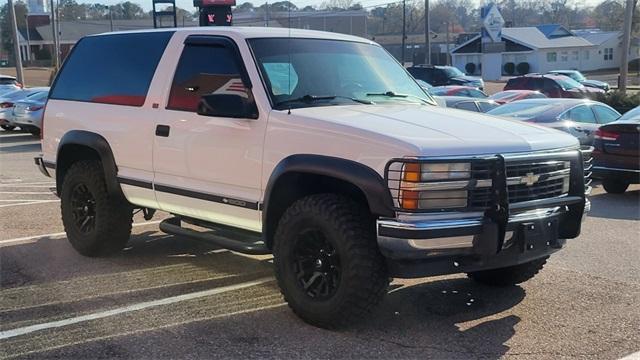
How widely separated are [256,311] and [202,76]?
197 centimetres

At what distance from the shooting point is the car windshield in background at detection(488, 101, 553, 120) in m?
12.9

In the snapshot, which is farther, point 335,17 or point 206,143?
point 335,17

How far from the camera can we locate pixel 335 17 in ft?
24.7

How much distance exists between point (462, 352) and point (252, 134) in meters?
2.12

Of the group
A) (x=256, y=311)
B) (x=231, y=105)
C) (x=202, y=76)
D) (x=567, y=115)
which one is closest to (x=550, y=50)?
(x=567, y=115)

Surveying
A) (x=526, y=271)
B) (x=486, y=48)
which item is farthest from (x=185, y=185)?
(x=486, y=48)

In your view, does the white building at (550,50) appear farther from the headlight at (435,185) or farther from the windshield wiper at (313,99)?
the headlight at (435,185)

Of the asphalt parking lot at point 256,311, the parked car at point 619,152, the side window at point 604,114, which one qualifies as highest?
the side window at point 604,114

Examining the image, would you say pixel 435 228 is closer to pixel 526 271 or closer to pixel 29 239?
pixel 526 271

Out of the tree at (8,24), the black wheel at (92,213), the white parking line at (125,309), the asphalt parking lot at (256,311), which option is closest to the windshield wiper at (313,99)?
the asphalt parking lot at (256,311)

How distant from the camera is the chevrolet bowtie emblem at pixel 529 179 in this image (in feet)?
15.1

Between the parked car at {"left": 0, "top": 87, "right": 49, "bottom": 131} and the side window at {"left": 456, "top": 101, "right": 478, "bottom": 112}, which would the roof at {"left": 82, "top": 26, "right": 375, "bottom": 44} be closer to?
the side window at {"left": 456, "top": 101, "right": 478, "bottom": 112}

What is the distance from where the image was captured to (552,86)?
26906 mm

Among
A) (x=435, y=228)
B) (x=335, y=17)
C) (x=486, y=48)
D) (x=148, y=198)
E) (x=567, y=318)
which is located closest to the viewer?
(x=435, y=228)
